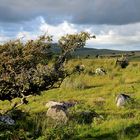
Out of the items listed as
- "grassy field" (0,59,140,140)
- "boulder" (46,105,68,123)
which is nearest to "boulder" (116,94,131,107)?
"grassy field" (0,59,140,140)

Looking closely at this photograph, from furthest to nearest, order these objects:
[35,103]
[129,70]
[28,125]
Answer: [129,70] → [35,103] → [28,125]

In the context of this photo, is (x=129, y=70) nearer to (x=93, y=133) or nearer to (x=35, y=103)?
(x=35, y=103)

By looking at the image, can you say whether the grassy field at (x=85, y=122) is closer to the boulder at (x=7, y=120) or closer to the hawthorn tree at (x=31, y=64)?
the boulder at (x=7, y=120)

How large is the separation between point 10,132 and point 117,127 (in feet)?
16.4

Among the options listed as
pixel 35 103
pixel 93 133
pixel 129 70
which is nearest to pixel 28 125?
pixel 93 133

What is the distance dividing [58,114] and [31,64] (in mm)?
3914

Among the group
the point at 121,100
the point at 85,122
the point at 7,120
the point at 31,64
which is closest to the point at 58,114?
the point at 85,122

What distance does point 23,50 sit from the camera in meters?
20.6

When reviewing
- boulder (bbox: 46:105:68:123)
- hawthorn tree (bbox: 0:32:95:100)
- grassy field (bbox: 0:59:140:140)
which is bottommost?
grassy field (bbox: 0:59:140:140)

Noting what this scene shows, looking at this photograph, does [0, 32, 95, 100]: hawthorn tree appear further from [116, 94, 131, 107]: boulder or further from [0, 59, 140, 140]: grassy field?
[116, 94, 131, 107]: boulder

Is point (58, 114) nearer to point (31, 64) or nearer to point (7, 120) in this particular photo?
point (7, 120)

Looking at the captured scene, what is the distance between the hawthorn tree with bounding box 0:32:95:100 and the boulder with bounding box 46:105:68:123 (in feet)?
6.89

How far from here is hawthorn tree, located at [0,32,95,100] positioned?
20500mm

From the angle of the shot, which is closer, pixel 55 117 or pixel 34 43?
pixel 34 43
